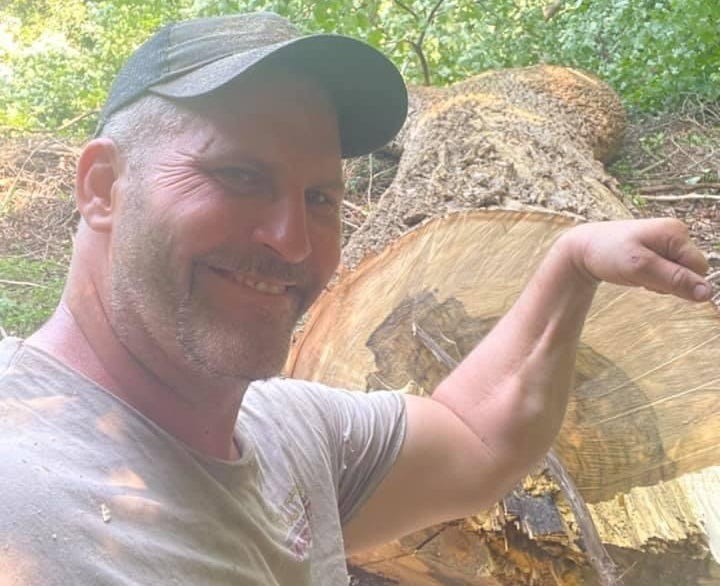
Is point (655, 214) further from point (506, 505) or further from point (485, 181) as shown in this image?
point (506, 505)

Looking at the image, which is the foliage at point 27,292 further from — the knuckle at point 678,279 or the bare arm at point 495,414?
the knuckle at point 678,279

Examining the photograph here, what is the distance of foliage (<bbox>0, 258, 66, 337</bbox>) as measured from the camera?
3.86 metres

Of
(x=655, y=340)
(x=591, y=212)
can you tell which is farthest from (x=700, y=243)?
(x=655, y=340)

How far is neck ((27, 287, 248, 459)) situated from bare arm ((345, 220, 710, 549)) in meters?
0.58

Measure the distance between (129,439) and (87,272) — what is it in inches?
11.6

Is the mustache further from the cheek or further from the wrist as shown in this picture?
the wrist

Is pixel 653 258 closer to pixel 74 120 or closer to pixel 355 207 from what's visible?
pixel 355 207

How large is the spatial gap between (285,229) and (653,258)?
2.21 ft

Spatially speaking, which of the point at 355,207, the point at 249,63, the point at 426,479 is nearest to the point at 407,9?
the point at 355,207

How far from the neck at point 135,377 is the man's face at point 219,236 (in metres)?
0.02

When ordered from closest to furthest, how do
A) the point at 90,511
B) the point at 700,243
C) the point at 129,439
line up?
the point at 90,511
the point at 129,439
the point at 700,243

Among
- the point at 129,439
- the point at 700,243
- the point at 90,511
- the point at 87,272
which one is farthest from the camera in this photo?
the point at 700,243

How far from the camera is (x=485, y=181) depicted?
2645 millimetres

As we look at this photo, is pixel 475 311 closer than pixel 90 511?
No
